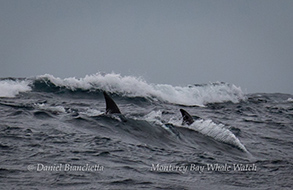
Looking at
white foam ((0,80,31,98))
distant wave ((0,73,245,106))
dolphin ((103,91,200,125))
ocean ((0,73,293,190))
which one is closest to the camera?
ocean ((0,73,293,190))

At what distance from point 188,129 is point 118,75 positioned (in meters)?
11.6

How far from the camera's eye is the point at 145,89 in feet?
78.2

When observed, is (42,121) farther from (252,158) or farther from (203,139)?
(252,158)

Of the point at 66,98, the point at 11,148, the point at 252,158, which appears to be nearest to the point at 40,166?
the point at 11,148

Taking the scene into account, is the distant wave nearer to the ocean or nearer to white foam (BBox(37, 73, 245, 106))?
white foam (BBox(37, 73, 245, 106))

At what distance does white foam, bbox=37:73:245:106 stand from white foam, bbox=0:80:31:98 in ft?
4.09

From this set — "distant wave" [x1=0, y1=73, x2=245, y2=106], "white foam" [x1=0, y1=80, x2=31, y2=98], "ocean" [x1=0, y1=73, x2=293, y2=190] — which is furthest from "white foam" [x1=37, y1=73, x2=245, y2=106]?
"ocean" [x1=0, y1=73, x2=293, y2=190]

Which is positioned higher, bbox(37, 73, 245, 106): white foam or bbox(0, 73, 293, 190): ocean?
bbox(37, 73, 245, 106): white foam

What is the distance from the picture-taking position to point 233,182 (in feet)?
26.5

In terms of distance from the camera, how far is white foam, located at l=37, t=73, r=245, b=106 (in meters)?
22.8

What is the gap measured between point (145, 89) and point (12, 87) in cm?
704

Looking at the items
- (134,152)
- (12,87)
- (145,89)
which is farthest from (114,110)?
(145,89)

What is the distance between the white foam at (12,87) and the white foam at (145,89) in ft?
4.09

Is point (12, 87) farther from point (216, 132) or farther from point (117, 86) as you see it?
point (216, 132)
